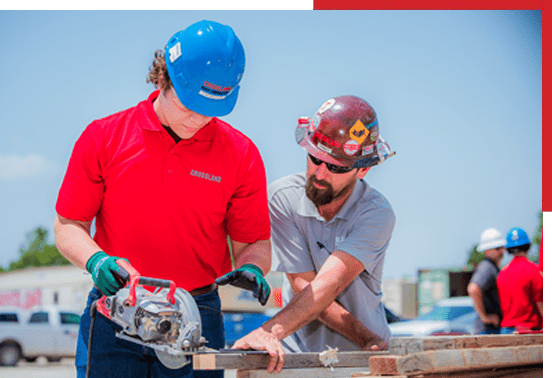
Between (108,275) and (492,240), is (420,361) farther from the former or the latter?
(492,240)

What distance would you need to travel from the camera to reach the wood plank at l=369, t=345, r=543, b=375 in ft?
7.47

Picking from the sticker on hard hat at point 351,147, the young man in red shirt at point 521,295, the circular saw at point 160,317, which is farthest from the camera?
the young man in red shirt at point 521,295

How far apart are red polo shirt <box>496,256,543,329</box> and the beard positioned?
13.5 feet

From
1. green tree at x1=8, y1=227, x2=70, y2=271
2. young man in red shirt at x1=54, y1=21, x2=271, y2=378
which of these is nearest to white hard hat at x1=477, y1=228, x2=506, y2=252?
young man in red shirt at x1=54, y1=21, x2=271, y2=378

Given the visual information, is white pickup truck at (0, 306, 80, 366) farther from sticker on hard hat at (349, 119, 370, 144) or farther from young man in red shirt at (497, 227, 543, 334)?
sticker on hard hat at (349, 119, 370, 144)

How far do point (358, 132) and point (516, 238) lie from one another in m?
4.62

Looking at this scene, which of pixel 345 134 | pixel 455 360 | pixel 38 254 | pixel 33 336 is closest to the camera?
pixel 455 360

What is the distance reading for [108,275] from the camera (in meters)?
2.20

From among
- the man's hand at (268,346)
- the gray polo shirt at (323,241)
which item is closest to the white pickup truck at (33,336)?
the gray polo shirt at (323,241)

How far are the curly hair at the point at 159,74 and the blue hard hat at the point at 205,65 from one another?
70mm

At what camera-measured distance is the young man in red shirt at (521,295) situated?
21.8 ft

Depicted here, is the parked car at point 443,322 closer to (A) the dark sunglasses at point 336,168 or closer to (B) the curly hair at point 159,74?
(A) the dark sunglasses at point 336,168

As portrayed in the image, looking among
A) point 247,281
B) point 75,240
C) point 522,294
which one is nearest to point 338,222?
point 247,281

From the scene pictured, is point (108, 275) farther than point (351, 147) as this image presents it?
No
